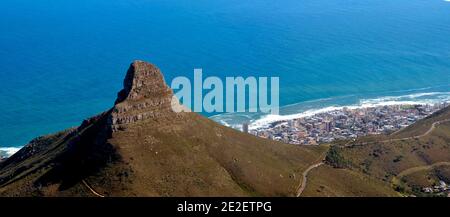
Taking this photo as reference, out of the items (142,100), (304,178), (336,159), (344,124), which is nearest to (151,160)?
(142,100)

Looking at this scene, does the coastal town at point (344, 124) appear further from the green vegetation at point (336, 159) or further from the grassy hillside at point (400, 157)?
the green vegetation at point (336, 159)

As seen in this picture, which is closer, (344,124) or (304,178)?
(304,178)

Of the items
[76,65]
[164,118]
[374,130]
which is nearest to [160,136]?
[164,118]

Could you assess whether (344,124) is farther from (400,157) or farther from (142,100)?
(142,100)

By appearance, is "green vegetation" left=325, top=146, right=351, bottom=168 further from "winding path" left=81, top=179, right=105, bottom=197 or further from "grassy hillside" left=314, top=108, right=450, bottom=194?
"winding path" left=81, top=179, right=105, bottom=197

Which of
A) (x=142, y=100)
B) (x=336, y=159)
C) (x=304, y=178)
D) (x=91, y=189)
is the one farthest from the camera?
(x=336, y=159)

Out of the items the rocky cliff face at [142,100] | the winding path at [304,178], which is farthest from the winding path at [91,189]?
the winding path at [304,178]

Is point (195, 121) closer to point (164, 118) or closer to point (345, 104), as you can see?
point (164, 118)
